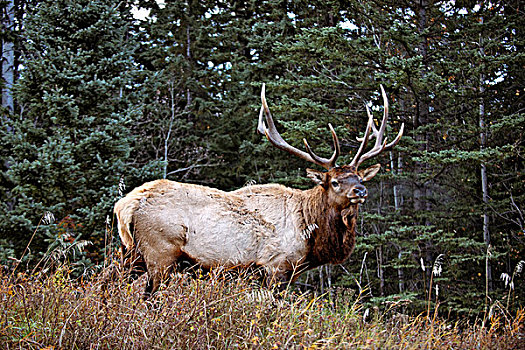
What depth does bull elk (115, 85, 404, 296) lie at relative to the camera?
15.7 ft

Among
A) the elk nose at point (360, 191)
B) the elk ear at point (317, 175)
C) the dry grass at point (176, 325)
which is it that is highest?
the elk ear at point (317, 175)

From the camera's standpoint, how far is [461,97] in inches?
338

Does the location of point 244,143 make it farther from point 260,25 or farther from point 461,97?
point 461,97

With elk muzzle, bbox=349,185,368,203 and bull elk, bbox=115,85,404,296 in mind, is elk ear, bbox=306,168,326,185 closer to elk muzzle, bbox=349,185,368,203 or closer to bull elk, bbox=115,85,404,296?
bull elk, bbox=115,85,404,296

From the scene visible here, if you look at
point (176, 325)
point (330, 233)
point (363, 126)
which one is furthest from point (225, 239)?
point (363, 126)

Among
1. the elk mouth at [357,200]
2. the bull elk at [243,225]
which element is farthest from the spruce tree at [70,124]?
the elk mouth at [357,200]

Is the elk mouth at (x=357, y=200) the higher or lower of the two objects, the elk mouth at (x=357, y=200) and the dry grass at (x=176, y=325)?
the higher

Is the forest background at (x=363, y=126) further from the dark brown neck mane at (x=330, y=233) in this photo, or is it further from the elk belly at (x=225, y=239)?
the elk belly at (x=225, y=239)

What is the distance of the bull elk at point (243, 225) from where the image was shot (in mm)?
4793

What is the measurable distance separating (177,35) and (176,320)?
41.6ft

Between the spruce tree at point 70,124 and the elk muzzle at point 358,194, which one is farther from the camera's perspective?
the spruce tree at point 70,124

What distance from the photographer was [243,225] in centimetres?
513

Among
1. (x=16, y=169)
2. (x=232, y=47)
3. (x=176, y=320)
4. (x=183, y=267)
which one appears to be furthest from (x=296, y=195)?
(x=232, y=47)

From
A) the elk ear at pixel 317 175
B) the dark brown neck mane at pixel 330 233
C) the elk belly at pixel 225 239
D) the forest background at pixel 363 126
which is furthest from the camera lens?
the forest background at pixel 363 126
